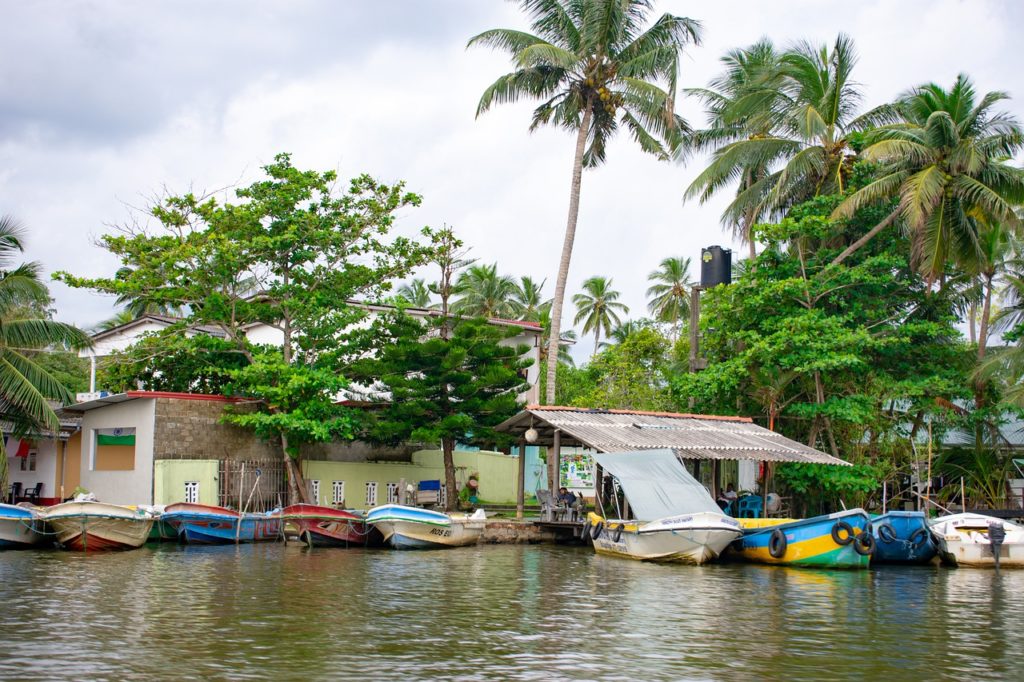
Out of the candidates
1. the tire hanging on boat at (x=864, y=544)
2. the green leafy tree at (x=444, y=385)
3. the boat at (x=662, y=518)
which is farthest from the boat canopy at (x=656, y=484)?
the green leafy tree at (x=444, y=385)

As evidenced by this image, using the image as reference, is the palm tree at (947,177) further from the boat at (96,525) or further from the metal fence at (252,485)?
the boat at (96,525)

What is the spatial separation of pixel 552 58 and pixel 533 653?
66.1ft

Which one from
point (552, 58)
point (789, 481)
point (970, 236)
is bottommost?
point (789, 481)

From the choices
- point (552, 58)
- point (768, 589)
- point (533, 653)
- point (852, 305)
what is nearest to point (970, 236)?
point (852, 305)

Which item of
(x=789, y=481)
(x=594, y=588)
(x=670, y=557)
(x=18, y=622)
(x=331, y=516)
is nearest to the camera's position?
(x=18, y=622)

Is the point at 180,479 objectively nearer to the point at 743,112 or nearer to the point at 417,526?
the point at 417,526

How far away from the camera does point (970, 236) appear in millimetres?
27953

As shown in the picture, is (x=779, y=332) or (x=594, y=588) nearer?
(x=594, y=588)

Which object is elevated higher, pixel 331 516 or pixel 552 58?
pixel 552 58

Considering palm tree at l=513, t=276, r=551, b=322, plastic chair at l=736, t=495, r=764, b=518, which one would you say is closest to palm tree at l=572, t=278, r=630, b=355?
palm tree at l=513, t=276, r=551, b=322

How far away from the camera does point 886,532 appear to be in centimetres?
2214

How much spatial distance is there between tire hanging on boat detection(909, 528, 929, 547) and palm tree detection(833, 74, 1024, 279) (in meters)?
7.83

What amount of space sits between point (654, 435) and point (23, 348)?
54.3 ft

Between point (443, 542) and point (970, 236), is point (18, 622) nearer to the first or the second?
point (443, 542)
